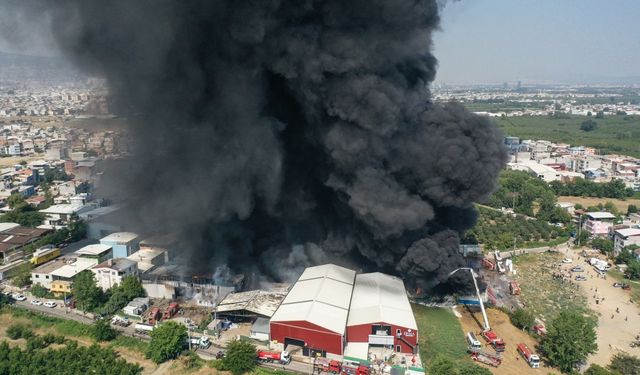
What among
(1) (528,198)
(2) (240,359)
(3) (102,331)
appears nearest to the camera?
(2) (240,359)

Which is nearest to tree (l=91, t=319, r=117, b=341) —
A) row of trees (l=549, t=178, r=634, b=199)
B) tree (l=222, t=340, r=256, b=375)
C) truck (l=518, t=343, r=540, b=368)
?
tree (l=222, t=340, r=256, b=375)

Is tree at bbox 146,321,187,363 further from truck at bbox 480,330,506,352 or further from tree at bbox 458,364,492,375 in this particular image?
truck at bbox 480,330,506,352

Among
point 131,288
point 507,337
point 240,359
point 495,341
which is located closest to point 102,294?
point 131,288

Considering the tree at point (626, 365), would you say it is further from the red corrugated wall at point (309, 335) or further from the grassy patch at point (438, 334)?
the red corrugated wall at point (309, 335)

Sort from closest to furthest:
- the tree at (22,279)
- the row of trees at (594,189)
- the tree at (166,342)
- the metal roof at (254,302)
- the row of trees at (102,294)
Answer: the tree at (166,342)
the metal roof at (254,302)
the row of trees at (102,294)
the tree at (22,279)
the row of trees at (594,189)

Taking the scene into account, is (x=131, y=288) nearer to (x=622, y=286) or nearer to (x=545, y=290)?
(x=545, y=290)

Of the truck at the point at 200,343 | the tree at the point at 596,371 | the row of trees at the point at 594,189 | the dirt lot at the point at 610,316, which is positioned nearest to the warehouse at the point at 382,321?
the truck at the point at 200,343
